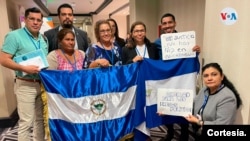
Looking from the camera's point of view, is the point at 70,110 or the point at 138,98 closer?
the point at 70,110

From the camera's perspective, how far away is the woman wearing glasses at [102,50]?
2072 mm

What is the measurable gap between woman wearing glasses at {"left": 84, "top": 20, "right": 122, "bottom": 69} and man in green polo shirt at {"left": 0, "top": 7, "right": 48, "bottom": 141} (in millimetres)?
422

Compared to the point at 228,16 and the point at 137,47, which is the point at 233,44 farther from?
the point at 137,47

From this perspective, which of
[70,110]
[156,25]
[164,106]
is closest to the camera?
[70,110]

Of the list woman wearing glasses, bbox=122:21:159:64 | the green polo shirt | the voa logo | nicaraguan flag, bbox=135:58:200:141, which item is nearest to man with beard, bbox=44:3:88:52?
the green polo shirt

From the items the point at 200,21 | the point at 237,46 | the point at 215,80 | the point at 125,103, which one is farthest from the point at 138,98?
the point at 200,21

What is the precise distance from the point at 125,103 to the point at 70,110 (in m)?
0.50

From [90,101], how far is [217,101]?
103cm

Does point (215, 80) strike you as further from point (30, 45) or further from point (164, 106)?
point (30, 45)

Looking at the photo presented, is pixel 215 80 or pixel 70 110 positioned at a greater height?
pixel 215 80

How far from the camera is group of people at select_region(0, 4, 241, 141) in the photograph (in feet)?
5.58

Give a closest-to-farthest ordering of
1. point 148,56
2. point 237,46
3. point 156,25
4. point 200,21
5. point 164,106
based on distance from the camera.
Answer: point 237,46
point 164,106
point 148,56
point 200,21
point 156,25

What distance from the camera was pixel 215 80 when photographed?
1699 millimetres

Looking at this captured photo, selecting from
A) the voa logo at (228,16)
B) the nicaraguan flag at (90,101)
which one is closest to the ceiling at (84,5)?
the nicaraguan flag at (90,101)
